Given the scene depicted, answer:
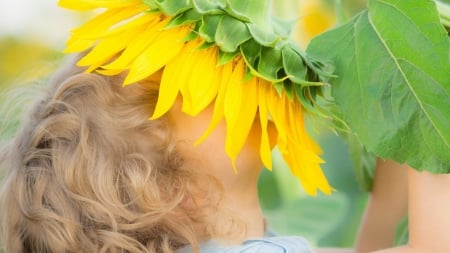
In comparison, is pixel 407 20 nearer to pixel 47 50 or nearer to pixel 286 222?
pixel 286 222

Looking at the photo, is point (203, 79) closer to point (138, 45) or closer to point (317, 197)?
point (138, 45)

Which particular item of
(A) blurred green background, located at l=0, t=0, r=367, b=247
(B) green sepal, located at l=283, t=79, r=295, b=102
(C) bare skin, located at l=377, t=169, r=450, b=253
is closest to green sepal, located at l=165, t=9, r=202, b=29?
(B) green sepal, located at l=283, t=79, r=295, b=102

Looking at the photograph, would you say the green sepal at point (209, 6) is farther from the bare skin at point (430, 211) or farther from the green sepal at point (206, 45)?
the bare skin at point (430, 211)

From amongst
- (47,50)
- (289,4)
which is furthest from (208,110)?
(47,50)

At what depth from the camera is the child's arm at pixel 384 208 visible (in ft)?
4.13

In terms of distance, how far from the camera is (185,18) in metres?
0.91

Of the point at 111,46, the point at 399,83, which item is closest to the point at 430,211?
the point at 399,83

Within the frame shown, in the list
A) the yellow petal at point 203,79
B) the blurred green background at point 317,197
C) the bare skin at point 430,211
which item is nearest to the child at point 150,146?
the yellow petal at point 203,79

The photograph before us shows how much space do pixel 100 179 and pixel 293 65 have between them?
0.29m

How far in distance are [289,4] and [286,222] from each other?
0.40m

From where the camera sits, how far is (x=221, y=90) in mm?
928

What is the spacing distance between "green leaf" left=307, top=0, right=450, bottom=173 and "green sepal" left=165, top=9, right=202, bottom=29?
5.6 inches

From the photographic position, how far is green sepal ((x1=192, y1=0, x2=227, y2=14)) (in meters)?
0.89

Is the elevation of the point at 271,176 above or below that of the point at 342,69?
below
